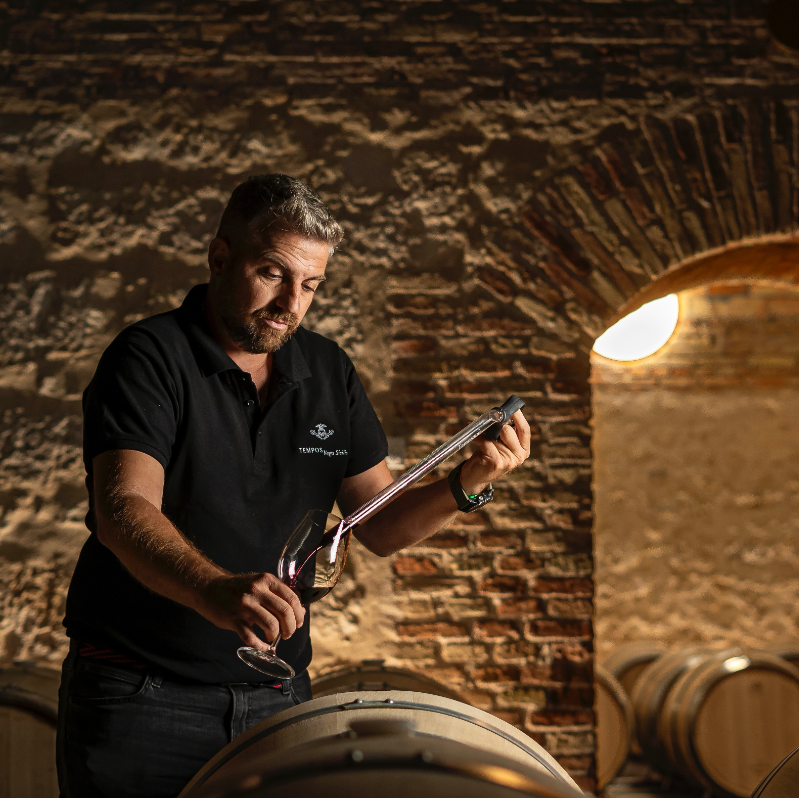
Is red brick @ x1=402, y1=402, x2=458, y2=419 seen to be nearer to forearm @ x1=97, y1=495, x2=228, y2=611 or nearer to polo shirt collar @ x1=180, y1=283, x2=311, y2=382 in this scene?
polo shirt collar @ x1=180, y1=283, x2=311, y2=382

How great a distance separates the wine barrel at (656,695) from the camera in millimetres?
3865

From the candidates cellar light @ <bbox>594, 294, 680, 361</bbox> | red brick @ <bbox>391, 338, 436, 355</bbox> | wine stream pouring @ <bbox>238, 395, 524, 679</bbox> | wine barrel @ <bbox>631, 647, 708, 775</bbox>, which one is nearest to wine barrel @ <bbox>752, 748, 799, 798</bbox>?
wine stream pouring @ <bbox>238, 395, 524, 679</bbox>

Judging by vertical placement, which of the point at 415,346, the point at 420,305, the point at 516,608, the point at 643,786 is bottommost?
the point at 643,786

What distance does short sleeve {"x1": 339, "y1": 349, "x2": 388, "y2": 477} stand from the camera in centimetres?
172

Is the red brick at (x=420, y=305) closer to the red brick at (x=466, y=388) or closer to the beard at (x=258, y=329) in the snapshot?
the red brick at (x=466, y=388)

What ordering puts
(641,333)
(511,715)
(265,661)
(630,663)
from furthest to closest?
(641,333), (630,663), (511,715), (265,661)

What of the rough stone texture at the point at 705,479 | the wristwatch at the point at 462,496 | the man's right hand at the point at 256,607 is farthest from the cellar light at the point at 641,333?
the man's right hand at the point at 256,607

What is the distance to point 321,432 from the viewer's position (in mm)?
1620

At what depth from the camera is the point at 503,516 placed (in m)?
2.85

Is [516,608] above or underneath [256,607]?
above

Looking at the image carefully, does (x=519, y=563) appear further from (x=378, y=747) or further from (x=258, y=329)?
(x=378, y=747)

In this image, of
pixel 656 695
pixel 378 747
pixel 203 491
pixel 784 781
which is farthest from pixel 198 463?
pixel 656 695

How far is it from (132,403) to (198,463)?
6.5 inches

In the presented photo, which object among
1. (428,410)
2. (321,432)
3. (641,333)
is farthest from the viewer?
(641,333)
